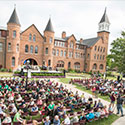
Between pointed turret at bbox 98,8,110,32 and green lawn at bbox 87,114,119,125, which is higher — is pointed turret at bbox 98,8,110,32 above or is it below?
above

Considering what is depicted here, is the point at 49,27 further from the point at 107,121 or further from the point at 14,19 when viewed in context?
the point at 107,121

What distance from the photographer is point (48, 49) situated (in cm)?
3894

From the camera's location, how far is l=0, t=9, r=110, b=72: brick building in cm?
3259

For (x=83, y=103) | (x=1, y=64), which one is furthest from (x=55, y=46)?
(x=83, y=103)

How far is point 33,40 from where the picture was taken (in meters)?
37.3

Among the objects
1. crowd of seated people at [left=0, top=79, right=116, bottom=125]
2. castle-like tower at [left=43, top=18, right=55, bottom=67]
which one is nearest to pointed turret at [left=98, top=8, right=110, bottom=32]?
castle-like tower at [left=43, top=18, right=55, bottom=67]

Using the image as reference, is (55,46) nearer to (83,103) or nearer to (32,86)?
(32,86)

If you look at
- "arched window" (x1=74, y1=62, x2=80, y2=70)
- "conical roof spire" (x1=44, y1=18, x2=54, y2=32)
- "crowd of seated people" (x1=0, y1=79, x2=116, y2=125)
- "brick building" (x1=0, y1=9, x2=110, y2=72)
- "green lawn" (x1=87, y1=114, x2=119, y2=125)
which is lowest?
"green lawn" (x1=87, y1=114, x2=119, y2=125)

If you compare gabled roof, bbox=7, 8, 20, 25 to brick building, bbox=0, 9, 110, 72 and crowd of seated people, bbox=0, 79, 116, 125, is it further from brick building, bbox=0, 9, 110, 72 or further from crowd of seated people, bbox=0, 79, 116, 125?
crowd of seated people, bbox=0, 79, 116, 125

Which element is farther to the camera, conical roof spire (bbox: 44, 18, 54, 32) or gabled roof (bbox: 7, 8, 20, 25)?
conical roof spire (bbox: 44, 18, 54, 32)

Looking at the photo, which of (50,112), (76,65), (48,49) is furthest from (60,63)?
(50,112)

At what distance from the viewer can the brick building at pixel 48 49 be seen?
32.6m

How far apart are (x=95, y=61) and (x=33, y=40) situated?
88.0ft

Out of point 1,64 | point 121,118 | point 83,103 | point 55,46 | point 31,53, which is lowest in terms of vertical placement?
point 121,118
